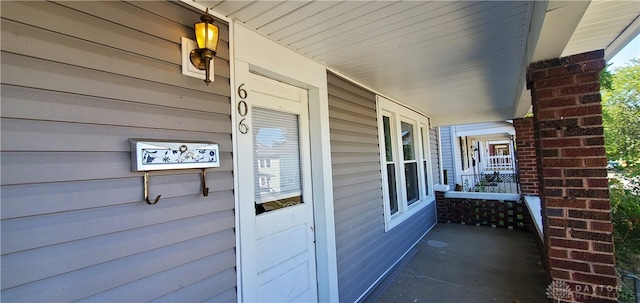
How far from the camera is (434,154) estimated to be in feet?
21.0

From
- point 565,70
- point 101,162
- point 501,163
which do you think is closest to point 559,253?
point 565,70

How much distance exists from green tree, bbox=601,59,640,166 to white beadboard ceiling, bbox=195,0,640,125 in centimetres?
322

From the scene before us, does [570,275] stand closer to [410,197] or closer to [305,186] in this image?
[305,186]

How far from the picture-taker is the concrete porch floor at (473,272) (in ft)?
9.57

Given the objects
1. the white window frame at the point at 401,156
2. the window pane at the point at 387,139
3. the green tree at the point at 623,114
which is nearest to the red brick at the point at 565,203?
the white window frame at the point at 401,156

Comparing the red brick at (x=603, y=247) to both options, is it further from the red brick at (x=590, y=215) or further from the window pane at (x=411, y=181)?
the window pane at (x=411, y=181)

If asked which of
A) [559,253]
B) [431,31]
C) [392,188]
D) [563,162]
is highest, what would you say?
[431,31]

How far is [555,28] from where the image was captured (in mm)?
1474

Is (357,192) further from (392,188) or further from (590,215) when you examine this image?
(590,215)

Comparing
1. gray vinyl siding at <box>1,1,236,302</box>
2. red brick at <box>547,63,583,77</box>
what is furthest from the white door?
red brick at <box>547,63,583,77</box>

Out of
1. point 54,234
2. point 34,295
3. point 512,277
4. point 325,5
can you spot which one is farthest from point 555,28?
point 512,277

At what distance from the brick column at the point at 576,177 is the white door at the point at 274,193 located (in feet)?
5.79

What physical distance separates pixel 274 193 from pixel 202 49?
1.13m

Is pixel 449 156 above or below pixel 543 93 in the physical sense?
below
